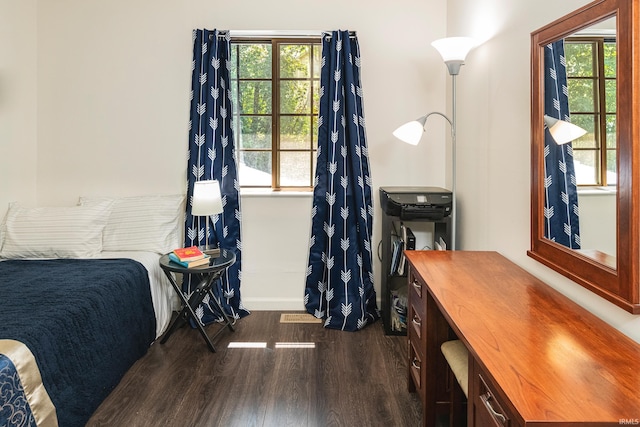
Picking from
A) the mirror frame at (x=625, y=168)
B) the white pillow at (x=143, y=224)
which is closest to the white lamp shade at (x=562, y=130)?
the mirror frame at (x=625, y=168)

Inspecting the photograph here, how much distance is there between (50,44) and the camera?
3.32 meters

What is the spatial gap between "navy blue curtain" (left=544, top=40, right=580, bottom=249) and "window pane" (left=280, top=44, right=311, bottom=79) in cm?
205

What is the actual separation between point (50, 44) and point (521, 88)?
3.41 m

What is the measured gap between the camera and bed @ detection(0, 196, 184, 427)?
1.70 meters

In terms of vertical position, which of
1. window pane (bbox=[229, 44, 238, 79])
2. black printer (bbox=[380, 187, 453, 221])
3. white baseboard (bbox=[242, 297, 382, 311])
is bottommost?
white baseboard (bbox=[242, 297, 382, 311])

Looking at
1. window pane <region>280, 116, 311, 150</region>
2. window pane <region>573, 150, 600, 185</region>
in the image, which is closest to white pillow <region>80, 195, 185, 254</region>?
window pane <region>280, 116, 311, 150</region>

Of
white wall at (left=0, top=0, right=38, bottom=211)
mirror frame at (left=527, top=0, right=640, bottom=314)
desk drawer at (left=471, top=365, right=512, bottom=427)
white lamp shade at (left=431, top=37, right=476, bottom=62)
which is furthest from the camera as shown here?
white wall at (left=0, top=0, right=38, bottom=211)

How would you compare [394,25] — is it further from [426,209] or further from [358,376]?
[358,376]

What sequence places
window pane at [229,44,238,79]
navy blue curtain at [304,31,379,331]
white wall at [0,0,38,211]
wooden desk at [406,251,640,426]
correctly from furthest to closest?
window pane at [229,44,238,79] < navy blue curtain at [304,31,379,331] < white wall at [0,0,38,211] < wooden desk at [406,251,640,426]

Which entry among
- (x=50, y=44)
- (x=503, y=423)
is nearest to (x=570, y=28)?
(x=503, y=423)

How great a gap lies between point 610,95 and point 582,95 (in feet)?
0.47

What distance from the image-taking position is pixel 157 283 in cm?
299

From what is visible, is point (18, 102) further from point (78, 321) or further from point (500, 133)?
point (500, 133)

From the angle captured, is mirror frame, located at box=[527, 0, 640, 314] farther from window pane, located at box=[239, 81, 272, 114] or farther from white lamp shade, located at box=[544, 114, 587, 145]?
window pane, located at box=[239, 81, 272, 114]
